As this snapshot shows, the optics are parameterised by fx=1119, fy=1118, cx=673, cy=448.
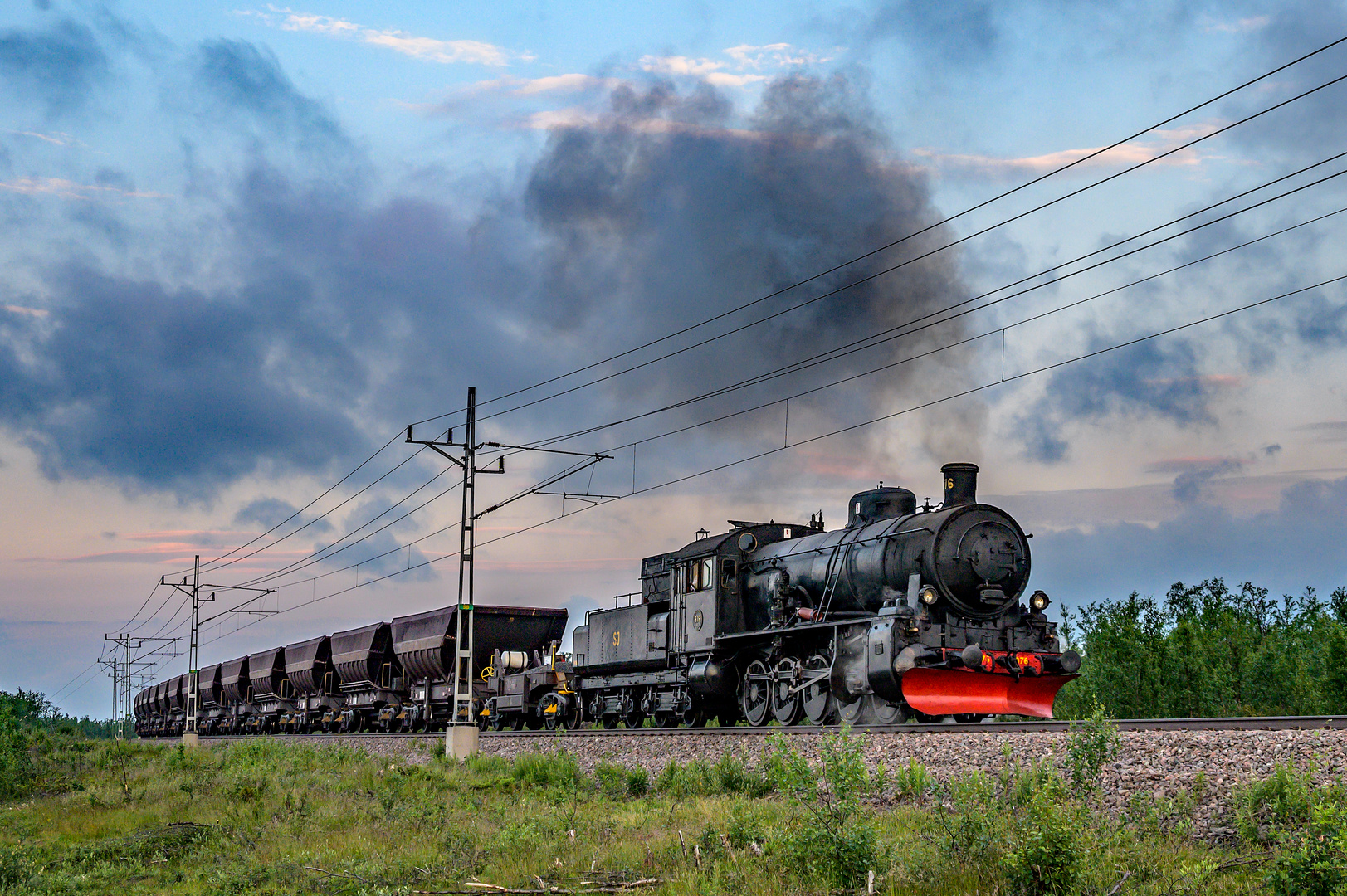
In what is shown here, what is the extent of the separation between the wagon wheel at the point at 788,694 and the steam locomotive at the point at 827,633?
1.3 inches

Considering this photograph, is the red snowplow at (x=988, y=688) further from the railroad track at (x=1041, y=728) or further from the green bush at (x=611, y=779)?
the green bush at (x=611, y=779)

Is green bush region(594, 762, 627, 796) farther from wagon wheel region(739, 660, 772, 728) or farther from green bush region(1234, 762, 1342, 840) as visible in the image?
green bush region(1234, 762, 1342, 840)

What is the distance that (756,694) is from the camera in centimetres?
2242

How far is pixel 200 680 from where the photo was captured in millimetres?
59656

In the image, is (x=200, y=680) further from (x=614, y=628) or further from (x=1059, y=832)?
(x=1059, y=832)

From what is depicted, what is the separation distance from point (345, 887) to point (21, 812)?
13.8 m

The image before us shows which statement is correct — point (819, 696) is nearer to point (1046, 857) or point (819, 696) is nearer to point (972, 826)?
point (972, 826)

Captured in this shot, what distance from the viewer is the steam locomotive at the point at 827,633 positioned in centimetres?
1858

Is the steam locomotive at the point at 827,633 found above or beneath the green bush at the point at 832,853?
above

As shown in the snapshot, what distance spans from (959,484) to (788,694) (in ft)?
16.4

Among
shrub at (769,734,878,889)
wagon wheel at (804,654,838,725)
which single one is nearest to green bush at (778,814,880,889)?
shrub at (769,734,878,889)

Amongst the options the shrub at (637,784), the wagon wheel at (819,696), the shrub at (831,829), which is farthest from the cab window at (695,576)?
the shrub at (831,829)

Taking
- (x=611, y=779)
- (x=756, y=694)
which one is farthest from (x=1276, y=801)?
(x=756, y=694)

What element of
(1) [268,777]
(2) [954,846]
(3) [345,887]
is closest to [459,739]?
(1) [268,777]
